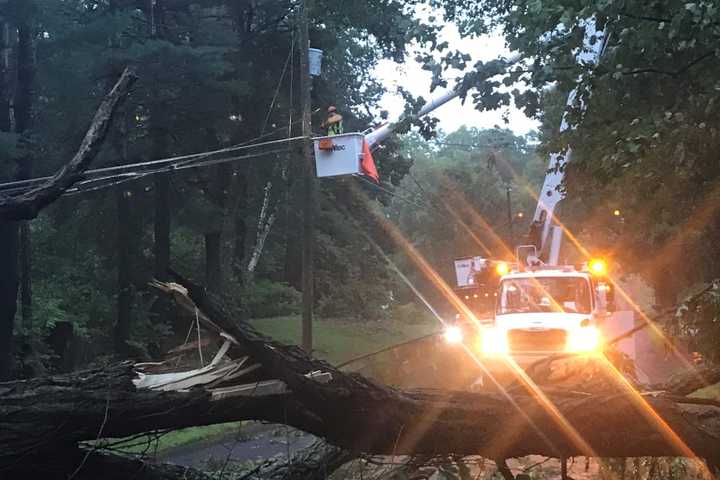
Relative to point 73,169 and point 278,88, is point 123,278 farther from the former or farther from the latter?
point 73,169

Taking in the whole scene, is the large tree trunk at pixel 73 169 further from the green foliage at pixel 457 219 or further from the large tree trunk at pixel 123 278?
the green foliage at pixel 457 219

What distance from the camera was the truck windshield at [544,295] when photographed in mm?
14156

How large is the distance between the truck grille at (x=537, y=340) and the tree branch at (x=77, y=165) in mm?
9467

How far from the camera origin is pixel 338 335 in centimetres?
2952

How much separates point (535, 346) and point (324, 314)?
2050cm

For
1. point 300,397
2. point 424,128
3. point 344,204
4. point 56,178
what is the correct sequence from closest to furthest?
point 300,397 < point 56,178 < point 424,128 < point 344,204

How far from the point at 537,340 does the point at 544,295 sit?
3.45 feet

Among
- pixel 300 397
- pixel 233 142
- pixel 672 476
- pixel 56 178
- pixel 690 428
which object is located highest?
pixel 233 142

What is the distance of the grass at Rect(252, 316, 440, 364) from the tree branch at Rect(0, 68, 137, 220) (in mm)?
18093

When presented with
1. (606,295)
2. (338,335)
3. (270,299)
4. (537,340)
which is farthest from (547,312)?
(270,299)

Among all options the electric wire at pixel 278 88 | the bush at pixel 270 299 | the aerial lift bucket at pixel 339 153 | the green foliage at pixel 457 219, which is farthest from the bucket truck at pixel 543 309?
the green foliage at pixel 457 219

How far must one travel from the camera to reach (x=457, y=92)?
33.1 ft

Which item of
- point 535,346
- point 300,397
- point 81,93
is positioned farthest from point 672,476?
point 81,93

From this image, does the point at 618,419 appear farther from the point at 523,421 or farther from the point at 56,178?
the point at 56,178
